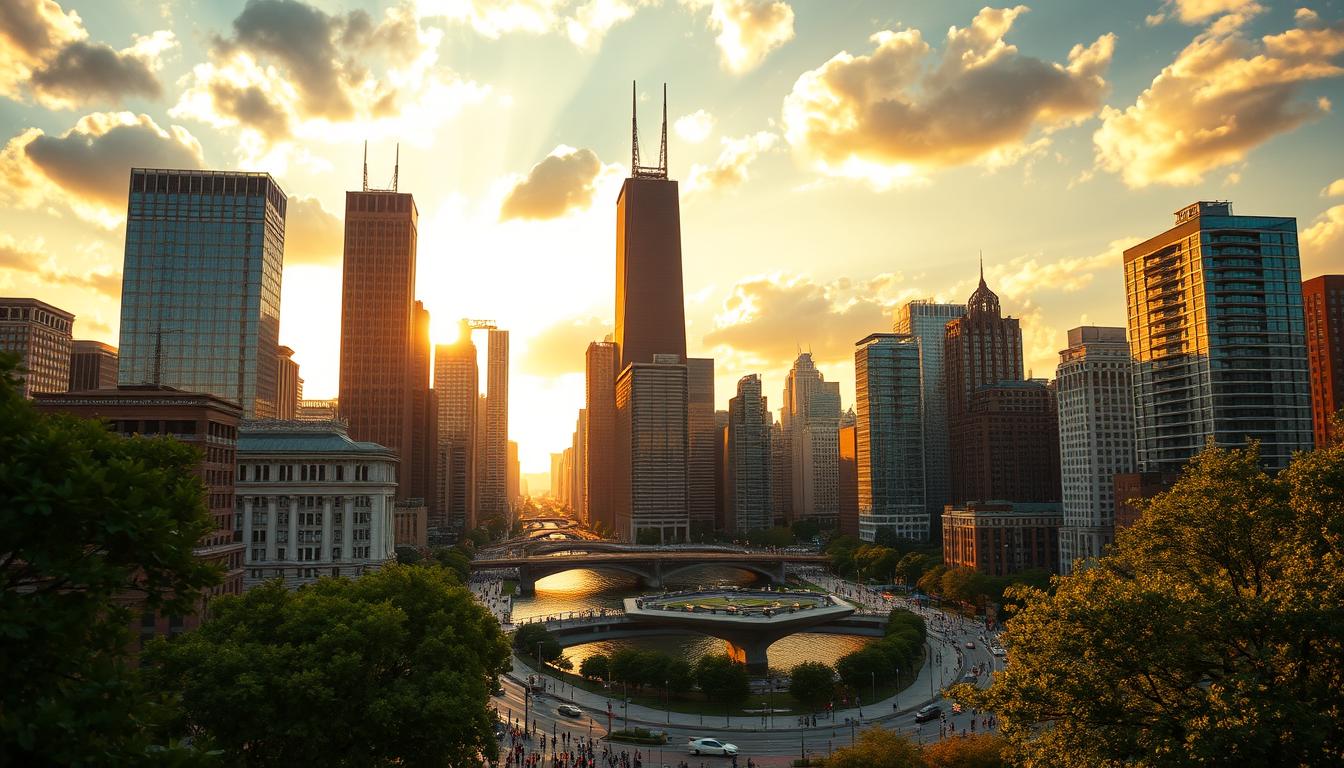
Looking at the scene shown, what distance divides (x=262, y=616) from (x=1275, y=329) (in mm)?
151213

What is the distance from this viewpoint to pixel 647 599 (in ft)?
431

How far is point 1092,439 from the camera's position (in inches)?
6476

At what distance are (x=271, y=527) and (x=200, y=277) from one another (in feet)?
278

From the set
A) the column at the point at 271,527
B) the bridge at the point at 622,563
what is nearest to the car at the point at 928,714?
the column at the point at 271,527

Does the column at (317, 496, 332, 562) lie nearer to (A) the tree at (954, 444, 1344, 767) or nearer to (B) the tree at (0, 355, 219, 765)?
(A) the tree at (954, 444, 1344, 767)

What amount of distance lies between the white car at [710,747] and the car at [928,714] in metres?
21.2

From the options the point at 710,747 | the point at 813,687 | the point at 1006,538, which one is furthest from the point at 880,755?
the point at 1006,538

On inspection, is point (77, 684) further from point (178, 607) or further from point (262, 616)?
point (262, 616)

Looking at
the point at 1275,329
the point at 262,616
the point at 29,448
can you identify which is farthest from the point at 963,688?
the point at 1275,329

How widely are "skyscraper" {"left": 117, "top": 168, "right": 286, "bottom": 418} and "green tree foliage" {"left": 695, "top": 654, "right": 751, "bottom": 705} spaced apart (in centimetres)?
12133

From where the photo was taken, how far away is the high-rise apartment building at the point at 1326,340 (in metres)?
186

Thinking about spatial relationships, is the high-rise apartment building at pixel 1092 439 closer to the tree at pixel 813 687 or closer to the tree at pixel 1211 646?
the tree at pixel 813 687

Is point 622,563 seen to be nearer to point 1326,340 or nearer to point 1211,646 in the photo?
point 1326,340

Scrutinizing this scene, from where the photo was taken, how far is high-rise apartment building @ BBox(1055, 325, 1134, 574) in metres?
161
